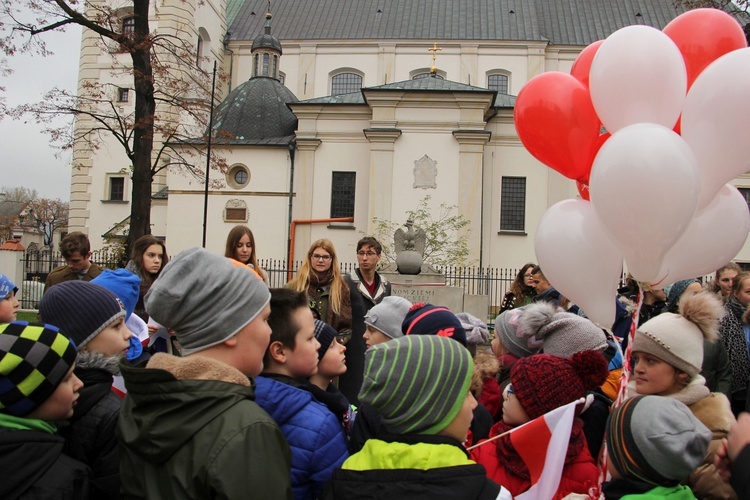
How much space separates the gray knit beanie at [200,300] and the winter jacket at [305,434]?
0.36 m

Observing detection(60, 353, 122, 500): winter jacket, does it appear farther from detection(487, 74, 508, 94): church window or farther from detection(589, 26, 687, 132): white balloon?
detection(487, 74, 508, 94): church window

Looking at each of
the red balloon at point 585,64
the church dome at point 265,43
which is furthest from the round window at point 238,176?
the red balloon at point 585,64

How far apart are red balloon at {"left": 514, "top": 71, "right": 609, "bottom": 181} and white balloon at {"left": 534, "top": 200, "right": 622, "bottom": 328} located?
330 mm

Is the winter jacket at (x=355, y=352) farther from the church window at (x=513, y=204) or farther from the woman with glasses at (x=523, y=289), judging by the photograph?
the church window at (x=513, y=204)

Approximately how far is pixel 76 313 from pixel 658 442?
7.75ft

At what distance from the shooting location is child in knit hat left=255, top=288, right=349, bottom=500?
2377 millimetres

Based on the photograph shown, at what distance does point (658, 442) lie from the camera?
2.18m

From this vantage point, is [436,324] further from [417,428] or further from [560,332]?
[417,428]

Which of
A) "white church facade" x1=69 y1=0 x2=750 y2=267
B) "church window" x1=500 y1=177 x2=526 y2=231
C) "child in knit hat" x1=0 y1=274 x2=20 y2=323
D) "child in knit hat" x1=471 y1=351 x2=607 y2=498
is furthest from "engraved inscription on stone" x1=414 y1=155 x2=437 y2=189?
"child in knit hat" x1=471 y1=351 x2=607 y2=498

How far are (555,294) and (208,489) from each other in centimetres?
498

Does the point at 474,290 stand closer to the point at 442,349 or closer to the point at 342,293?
the point at 342,293

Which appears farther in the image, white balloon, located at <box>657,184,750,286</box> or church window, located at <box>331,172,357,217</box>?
church window, located at <box>331,172,357,217</box>

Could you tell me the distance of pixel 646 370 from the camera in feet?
10.1

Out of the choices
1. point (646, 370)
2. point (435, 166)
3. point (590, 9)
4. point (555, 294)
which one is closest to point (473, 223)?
point (435, 166)
